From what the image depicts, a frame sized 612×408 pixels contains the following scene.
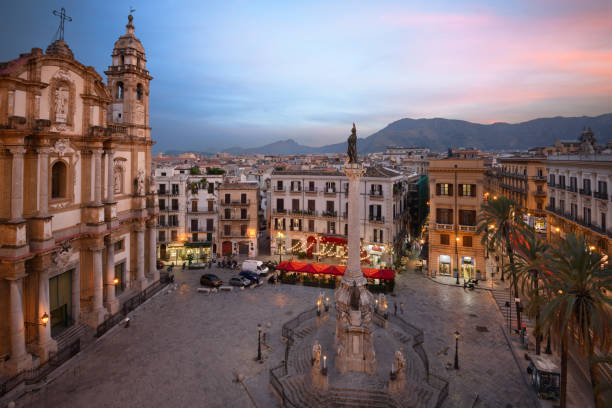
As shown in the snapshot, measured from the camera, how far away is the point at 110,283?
998 inches

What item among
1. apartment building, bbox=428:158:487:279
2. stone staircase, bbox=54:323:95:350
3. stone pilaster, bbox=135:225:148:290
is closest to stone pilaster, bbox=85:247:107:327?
stone staircase, bbox=54:323:95:350

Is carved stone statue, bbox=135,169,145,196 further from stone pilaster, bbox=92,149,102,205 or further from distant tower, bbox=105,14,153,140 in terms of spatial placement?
stone pilaster, bbox=92,149,102,205

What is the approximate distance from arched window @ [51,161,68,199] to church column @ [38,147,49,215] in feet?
9.89

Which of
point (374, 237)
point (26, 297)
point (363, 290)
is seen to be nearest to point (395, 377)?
point (363, 290)

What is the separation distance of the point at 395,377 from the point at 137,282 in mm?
25007

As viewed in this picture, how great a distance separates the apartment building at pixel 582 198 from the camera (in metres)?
26.9

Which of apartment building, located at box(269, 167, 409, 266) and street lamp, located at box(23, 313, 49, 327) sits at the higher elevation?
apartment building, located at box(269, 167, 409, 266)

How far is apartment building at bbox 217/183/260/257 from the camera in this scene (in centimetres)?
4328

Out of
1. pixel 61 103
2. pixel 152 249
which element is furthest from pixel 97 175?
pixel 152 249

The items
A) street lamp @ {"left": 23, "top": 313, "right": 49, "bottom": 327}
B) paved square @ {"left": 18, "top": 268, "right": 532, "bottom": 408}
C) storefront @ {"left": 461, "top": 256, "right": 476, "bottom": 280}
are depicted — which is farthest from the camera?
storefront @ {"left": 461, "top": 256, "right": 476, "bottom": 280}

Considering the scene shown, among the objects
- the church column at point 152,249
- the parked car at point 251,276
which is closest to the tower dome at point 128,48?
the church column at point 152,249

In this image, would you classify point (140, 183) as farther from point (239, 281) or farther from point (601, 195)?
point (601, 195)

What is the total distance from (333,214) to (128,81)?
89.7 ft

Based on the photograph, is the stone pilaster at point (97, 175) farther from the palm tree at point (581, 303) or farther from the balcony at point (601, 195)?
the balcony at point (601, 195)
